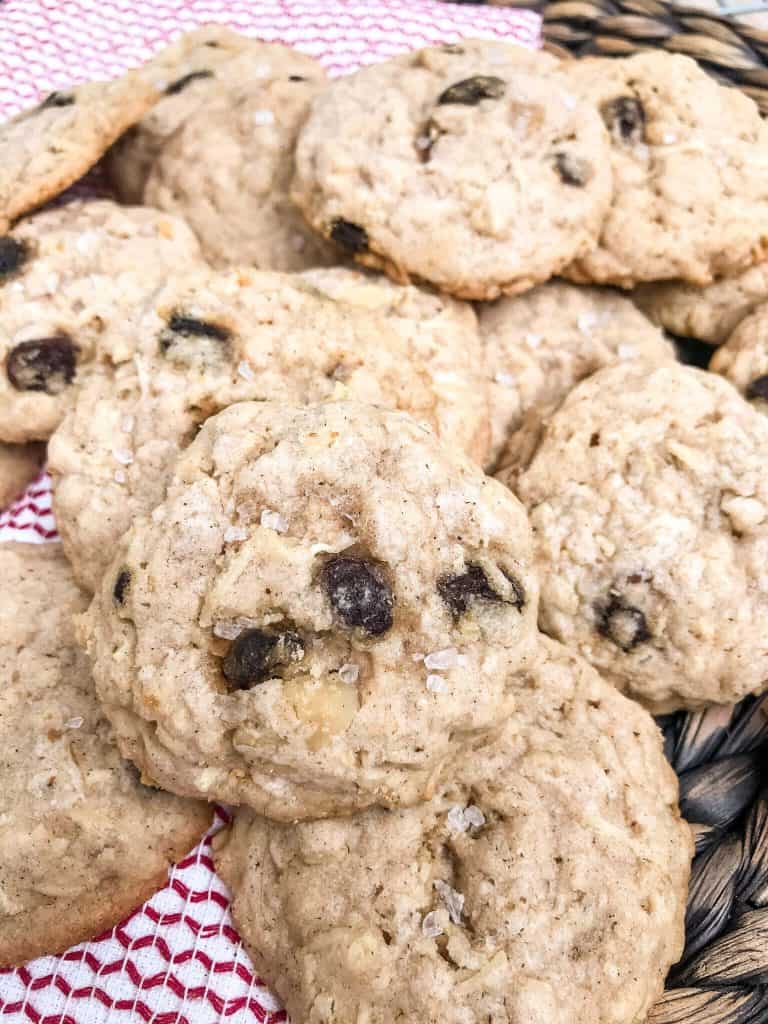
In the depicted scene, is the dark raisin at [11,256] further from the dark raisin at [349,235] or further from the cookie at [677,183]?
the cookie at [677,183]

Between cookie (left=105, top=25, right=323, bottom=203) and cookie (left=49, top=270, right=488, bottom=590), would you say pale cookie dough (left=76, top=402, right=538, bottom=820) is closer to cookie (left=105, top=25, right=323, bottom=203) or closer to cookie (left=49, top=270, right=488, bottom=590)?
cookie (left=49, top=270, right=488, bottom=590)

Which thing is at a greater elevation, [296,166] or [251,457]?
[296,166]

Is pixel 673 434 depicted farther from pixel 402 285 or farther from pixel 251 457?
pixel 251 457

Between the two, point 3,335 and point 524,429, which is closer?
point 3,335

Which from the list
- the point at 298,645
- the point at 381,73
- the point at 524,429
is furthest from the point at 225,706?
the point at 381,73

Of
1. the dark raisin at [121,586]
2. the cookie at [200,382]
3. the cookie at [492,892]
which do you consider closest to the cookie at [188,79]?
the cookie at [200,382]
